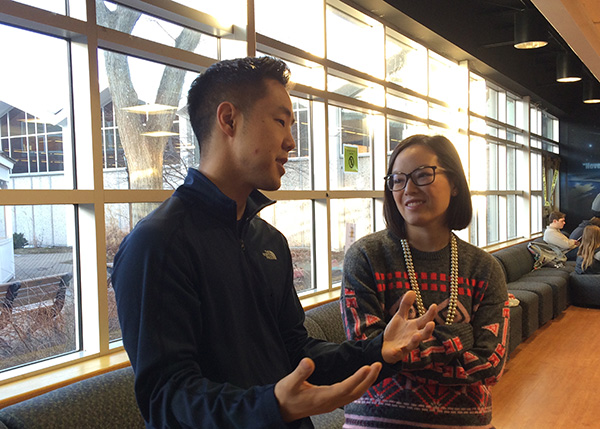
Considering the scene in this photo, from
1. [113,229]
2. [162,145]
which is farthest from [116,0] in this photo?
[113,229]

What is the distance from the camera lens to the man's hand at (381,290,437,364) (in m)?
1.25

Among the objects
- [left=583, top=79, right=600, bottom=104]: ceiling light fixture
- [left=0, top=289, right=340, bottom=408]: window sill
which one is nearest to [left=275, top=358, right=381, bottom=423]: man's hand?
[left=0, top=289, right=340, bottom=408]: window sill

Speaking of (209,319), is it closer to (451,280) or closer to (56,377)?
(451,280)

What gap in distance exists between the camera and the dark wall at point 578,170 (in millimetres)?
13758

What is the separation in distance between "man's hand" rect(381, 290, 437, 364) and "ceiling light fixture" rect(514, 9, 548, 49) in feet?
18.9

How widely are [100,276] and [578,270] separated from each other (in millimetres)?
7892

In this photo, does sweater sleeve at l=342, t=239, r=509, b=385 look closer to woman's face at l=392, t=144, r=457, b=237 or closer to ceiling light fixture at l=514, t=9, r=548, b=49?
woman's face at l=392, t=144, r=457, b=237

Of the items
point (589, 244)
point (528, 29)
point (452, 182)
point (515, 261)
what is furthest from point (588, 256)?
point (452, 182)

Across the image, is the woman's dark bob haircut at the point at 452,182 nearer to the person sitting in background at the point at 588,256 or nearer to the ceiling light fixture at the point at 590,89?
the person sitting in background at the point at 588,256

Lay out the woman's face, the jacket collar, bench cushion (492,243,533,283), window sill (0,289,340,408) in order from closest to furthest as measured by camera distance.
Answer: the jacket collar
the woman's face
window sill (0,289,340,408)
bench cushion (492,243,533,283)

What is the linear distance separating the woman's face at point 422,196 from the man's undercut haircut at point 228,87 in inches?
20.9

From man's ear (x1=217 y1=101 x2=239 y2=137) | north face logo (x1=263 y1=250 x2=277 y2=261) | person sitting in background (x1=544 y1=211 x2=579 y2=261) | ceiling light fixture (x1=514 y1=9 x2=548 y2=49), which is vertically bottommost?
person sitting in background (x1=544 y1=211 x2=579 y2=261)

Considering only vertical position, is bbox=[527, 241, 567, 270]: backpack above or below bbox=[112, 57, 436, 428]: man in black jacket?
below

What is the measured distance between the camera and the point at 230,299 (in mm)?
1106
